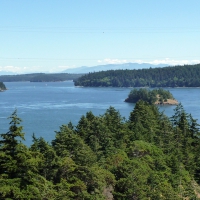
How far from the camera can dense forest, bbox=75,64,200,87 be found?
574 feet

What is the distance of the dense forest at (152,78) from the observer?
574 ft

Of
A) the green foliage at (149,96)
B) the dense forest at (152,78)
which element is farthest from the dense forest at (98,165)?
the dense forest at (152,78)

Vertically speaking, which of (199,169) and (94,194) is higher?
(94,194)

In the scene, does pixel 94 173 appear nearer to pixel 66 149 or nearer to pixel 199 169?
pixel 66 149

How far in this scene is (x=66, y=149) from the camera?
20.1 metres

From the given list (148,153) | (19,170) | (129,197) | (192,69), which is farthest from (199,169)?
(192,69)

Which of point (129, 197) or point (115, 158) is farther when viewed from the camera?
point (115, 158)

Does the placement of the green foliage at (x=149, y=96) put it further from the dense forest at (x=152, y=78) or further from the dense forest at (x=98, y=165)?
the dense forest at (x=152, y=78)

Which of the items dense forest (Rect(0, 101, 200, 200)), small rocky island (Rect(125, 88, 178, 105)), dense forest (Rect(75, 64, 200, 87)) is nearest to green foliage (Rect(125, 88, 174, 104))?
small rocky island (Rect(125, 88, 178, 105))

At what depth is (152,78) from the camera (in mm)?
188375

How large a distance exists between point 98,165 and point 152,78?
170 metres

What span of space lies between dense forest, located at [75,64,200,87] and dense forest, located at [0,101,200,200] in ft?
471

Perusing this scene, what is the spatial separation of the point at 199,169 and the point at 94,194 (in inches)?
564

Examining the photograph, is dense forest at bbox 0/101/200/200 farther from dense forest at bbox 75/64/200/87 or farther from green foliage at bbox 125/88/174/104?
dense forest at bbox 75/64/200/87
